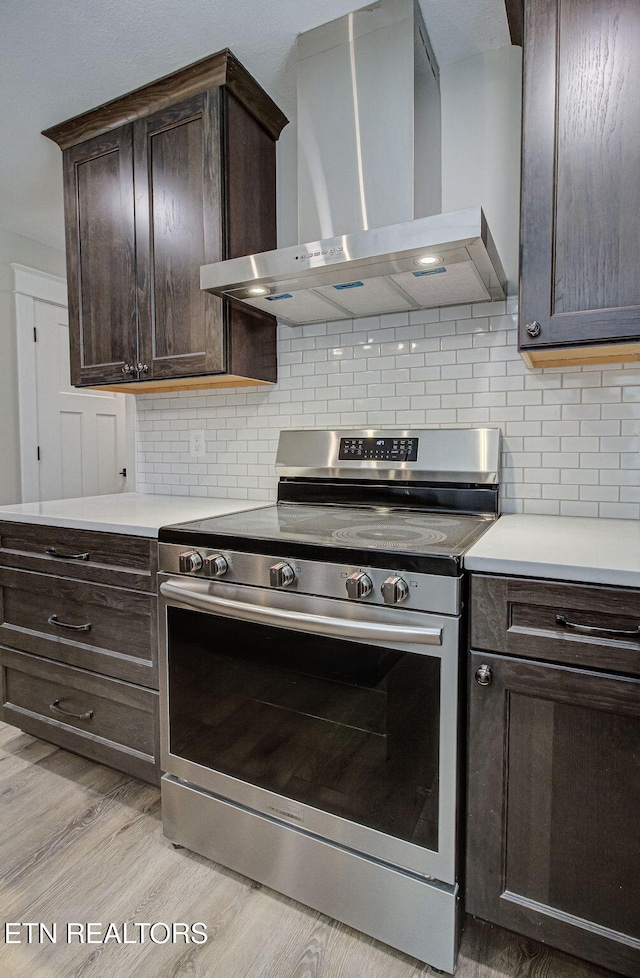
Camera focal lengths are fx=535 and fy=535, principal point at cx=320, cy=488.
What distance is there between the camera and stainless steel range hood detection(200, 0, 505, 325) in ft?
4.96

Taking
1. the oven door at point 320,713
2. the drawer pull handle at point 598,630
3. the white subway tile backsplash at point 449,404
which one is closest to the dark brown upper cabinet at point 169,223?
the white subway tile backsplash at point 449,404

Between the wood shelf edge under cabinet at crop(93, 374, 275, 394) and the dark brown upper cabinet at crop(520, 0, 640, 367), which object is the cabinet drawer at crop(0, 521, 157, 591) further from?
the dark brown upper cabinet at crop(520, 0, 640, 367)

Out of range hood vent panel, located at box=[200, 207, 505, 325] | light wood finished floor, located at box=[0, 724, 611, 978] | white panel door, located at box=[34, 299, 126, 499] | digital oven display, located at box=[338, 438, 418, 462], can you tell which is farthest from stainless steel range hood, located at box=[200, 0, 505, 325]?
white panel door, located at box=[34, 299, 126, 499]

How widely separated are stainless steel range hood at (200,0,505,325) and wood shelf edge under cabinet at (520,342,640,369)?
0.27m

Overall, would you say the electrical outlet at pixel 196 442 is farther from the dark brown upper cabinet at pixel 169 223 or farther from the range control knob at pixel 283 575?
the range control knob at pixel 283 575

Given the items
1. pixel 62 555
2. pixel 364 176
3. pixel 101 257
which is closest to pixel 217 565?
pixel 62 555

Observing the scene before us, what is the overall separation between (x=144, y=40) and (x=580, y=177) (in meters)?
1.46

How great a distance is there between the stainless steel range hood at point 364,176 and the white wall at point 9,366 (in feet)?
7.20

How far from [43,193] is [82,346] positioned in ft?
3.72

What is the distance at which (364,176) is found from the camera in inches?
64.8

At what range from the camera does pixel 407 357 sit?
191cm

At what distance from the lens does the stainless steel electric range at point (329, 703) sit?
1.17 m

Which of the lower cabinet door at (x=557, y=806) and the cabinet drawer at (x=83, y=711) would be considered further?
the cabinet drawer at (x=83, y=711)

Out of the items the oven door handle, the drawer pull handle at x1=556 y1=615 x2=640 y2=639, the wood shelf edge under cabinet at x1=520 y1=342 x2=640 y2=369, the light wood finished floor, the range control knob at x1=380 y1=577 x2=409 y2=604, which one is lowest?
the light wood finished floor
